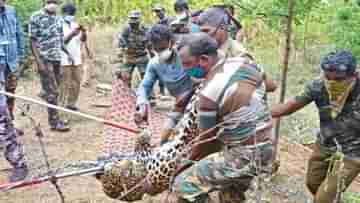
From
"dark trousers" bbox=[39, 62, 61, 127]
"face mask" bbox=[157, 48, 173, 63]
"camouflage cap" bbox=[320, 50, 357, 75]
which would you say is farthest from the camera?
"dark trousers" bbox=[39, 62, 61, 127]

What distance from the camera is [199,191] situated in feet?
13.0

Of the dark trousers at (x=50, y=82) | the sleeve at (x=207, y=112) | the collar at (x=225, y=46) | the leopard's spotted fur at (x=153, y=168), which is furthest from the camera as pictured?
the dark trousers at (x=50, y=82)

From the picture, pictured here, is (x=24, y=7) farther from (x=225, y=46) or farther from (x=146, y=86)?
(x=225, y=46)

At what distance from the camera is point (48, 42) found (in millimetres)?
7570

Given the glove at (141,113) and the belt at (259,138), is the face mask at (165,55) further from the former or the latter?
the belt at (259,138)

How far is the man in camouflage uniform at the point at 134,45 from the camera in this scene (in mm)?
9047

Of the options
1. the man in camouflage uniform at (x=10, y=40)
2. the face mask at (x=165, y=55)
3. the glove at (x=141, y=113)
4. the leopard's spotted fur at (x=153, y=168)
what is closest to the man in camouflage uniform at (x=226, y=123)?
the leopard's spotted fur at (x=153, y=168)

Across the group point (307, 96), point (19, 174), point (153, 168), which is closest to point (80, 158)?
point (19, 174)

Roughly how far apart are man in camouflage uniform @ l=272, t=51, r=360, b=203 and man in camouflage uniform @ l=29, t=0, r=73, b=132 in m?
3.86

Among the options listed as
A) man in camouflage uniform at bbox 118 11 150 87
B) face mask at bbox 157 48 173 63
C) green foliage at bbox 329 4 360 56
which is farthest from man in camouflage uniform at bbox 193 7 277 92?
man in camouflage uniform at bbox 118 11 150 87

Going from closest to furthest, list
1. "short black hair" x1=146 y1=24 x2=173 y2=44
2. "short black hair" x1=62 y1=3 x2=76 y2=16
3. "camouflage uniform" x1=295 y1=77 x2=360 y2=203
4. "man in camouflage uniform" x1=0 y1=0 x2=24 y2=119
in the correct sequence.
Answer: "camouflage uniform" x1=295 y1=77 x2=360 y2=203 → "short black hair" x1=146 y1=24 x2=173 y2=44 → "man in camouflage uniform" x1=0 y1=0 x2=24 y2=119 → "short black hair" x1=62 y1=3 x2=76 y2=16

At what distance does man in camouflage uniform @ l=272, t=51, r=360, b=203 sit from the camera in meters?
4.44

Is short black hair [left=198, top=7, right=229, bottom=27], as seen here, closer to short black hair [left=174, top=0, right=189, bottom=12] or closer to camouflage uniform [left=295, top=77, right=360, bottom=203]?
camouflage uniform [left=295, top=77, right=360, bottom=203]

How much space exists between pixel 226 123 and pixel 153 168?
0.82 m
